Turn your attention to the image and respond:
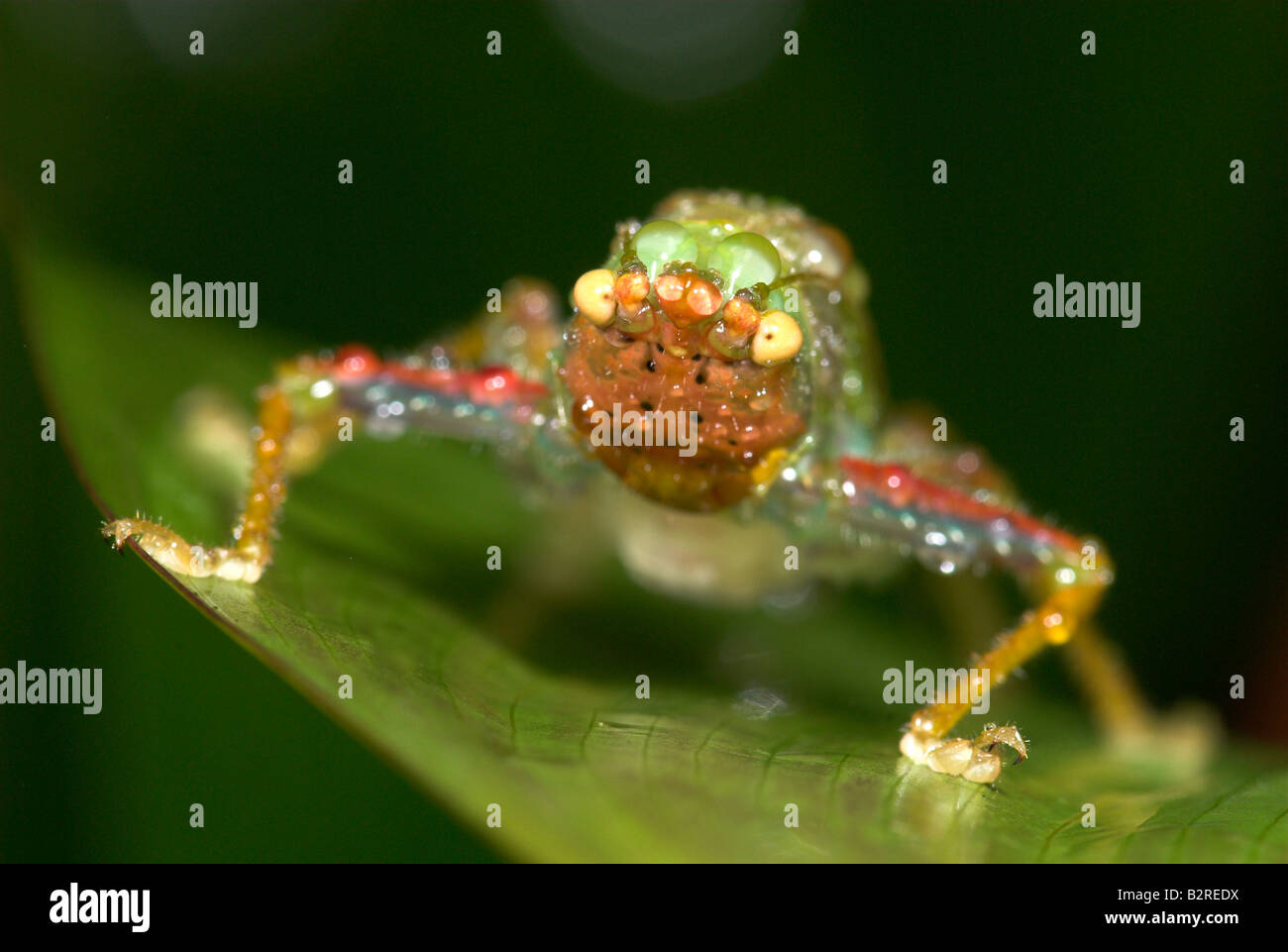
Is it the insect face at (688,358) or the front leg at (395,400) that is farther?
the front leg at (395,400)

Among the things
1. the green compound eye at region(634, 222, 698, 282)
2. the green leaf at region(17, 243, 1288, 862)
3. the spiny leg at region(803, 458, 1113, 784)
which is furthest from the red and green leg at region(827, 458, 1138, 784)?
the green compound eye at region(634, 222, 698, 282)

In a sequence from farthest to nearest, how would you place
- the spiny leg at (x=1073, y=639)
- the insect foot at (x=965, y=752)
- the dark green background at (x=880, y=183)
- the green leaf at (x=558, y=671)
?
the spiny leg at (x=1073, y=639)
the dark green background at (x=880, y=183)
the insect foot at (x=965, y=752)
the green leaf at (x=558, y=671)

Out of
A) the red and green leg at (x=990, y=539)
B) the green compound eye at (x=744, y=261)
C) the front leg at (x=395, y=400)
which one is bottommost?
the red and green leg at (x=990, y=539)

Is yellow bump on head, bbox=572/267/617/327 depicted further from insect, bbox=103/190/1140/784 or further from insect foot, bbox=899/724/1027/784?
insect foot, bbox=899/724/1027/784

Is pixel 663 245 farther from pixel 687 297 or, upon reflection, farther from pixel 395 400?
pixel 395 400


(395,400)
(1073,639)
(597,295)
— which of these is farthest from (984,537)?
(395,400)

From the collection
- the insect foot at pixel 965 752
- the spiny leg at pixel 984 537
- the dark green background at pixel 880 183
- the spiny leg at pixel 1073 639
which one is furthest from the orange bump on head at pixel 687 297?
the dark green background at pixel 880 183

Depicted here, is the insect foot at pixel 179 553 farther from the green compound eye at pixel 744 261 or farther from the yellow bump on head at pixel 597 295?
the green compound eye at pixel 744 261
